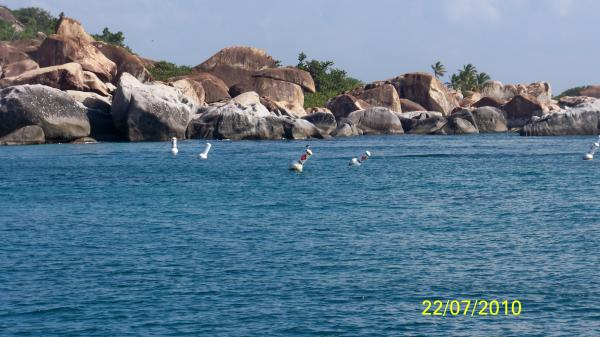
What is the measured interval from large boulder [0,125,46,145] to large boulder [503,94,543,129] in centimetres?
6325

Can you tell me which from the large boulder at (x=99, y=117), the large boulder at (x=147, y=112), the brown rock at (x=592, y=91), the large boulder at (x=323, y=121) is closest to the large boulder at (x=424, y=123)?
the large boulder at (x=323, y=121)

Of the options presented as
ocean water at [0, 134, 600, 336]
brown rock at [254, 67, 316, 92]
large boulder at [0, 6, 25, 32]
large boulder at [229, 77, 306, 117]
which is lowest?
ocean water at [0, 134, 600, 336]

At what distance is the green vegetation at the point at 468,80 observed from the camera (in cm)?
16638

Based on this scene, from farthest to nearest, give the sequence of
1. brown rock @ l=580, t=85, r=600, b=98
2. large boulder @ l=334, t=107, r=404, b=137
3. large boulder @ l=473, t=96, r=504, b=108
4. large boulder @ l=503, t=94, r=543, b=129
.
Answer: brown rock @ l=580, t=85, r=600, b=98
large boulder @ l=473, t=96, r=504, b=108
large boulder @ l=503, t=94, r=543, b=129
large boulder @ l=334, t=107, r=404, b=137

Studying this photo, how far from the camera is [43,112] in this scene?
231 ft

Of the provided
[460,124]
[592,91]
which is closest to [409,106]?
[460,124]

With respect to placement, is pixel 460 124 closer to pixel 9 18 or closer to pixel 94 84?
pixel 94 84

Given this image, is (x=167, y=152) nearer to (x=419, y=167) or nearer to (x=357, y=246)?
(x=419, y=167)

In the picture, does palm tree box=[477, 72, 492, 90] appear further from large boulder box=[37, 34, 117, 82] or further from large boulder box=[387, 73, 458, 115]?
large boulder box=[37, 34, 117, 82]

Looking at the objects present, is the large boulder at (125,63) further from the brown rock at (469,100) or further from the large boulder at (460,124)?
the brown rock at (469,100)

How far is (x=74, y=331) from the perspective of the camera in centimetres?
1798

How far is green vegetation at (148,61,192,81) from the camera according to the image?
11431cm

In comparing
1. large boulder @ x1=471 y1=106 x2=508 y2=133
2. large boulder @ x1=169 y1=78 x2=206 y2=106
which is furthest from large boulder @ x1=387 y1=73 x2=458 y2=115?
large boulder @ x1=169 y1=78 x2=206 y2=106

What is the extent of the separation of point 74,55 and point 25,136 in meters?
19.5
